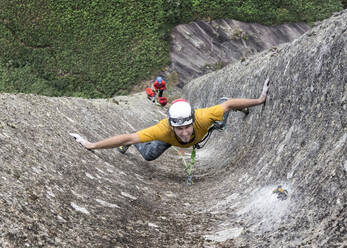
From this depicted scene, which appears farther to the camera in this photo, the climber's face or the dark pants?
the dark pants

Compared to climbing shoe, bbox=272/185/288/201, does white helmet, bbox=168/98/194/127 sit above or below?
above

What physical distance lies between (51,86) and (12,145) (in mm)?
35005

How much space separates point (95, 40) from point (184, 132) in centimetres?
3489

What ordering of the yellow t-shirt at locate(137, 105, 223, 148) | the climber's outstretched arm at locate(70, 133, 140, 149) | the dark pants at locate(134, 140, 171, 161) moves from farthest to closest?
the dark pants at locate(134, 140, 171, 161), the yellow t-shirt at locate(137, 105, 223, 148), the climber's outstretched arm at locate(70, 133, 140, 149)

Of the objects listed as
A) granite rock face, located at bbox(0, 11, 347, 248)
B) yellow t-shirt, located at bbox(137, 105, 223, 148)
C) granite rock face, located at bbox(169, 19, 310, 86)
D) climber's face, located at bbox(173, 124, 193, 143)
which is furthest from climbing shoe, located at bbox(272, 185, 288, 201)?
granite rock face, located at bbox(169, 19, 310, 86)

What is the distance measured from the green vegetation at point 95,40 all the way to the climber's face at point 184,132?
3239cm

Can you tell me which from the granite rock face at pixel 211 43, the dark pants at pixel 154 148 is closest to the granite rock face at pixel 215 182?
the dark pants at pixel 154 148

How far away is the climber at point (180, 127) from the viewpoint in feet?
17.3

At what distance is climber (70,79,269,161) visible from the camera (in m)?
5.29

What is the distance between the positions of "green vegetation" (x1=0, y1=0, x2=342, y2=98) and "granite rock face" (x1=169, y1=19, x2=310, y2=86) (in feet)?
3.57

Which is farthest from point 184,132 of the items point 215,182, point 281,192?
point 281,192

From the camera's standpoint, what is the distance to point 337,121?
12.4 ft

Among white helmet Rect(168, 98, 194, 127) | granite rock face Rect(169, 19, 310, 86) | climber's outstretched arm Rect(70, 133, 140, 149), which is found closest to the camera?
white helmet Rect(168, 98, 194, 127)

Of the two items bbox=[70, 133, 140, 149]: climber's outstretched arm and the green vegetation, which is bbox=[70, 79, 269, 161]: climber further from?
the green vegetation
